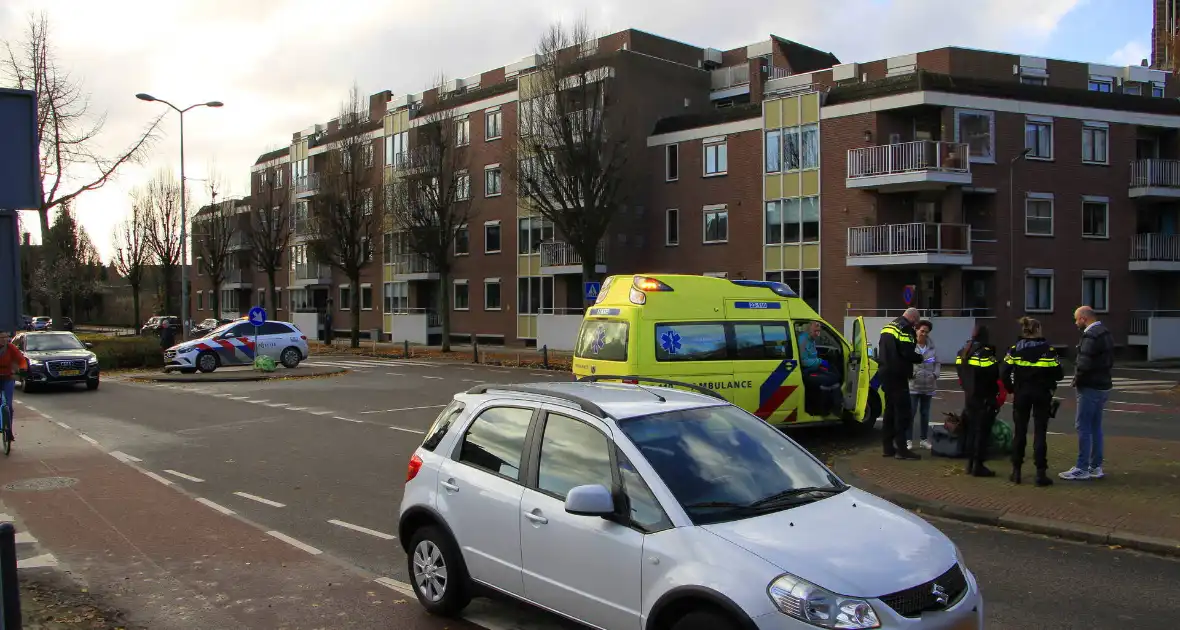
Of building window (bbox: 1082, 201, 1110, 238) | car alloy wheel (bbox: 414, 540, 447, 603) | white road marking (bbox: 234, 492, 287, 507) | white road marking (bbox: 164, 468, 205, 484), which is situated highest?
building window (bbox: 1082, 201, 1110, 238)

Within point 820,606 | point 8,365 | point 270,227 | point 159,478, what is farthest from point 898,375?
point 270,227

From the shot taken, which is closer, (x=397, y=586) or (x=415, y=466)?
(x=415, y=466)

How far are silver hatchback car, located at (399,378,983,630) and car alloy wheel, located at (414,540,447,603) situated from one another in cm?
1

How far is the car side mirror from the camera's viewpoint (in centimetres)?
423

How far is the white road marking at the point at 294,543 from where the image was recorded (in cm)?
728

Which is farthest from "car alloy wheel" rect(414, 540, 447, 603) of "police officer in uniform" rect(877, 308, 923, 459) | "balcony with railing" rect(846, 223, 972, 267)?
"balcony with railing" rect(846, 223, 972, 267)

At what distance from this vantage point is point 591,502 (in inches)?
167

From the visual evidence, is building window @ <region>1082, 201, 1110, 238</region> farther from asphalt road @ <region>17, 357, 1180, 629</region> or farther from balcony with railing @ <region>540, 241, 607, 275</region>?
balcony with railing @ <region>540, 241, 607, 275</region>

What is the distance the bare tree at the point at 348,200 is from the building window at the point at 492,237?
585 cm

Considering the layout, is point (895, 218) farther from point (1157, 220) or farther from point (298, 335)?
point (298, 335)

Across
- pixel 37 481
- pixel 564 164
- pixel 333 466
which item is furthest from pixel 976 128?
pixel 37 481

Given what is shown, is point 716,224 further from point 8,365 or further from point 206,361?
point 8,365

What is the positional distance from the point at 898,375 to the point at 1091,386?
2227 millimetres

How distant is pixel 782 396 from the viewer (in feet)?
40.9
